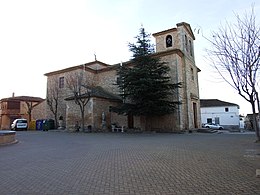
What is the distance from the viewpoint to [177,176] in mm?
5641

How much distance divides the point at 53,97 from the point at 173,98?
60.3ft

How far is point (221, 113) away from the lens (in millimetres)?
50188

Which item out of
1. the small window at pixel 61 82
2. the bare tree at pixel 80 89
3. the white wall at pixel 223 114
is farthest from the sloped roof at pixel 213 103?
the small window at pixel 61 82

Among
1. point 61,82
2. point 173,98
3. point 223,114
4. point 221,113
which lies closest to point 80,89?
point 61,82

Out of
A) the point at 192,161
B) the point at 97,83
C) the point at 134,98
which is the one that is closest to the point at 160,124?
the point at 134,98

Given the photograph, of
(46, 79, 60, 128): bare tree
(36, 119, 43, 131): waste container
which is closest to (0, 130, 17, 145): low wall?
(36, 119, 43, 131): waste container

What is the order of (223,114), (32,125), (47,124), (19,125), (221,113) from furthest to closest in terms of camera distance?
1. (221,113)
2. (223,114)
3. (32,125)
4. (19,125)
5. (47,124)

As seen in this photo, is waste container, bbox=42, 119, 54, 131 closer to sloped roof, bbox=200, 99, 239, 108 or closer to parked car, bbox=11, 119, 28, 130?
parked car, bbox=11, 119, 28, 130

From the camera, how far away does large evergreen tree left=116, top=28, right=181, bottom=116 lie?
23.0 meters

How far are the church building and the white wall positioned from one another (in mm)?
21050

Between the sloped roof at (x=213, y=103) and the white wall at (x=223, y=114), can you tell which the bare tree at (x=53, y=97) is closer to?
the sloped roof at (x=213, y=103)

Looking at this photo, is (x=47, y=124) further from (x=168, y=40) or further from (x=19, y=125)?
(x=168, y=40)

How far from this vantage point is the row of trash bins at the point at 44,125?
3116 cm

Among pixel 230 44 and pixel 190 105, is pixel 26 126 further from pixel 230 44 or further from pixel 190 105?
pixel 230 44
